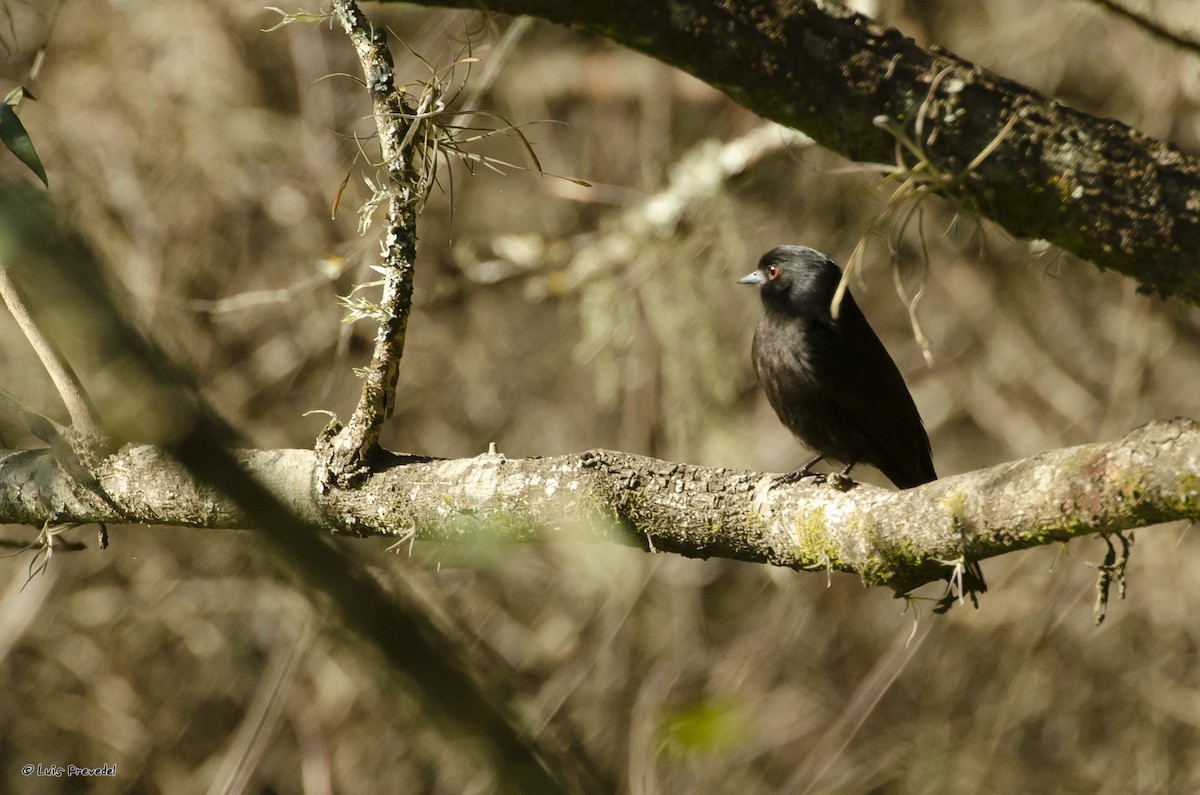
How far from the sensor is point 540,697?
648 centimetres

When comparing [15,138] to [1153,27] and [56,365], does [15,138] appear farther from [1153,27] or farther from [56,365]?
[1153,27]

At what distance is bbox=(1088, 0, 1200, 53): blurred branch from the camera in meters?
3.69

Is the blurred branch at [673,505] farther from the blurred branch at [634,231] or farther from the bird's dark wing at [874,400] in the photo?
the blurred branch at [634,231]

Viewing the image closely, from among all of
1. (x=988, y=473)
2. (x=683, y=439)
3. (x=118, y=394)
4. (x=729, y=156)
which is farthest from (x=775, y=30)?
(x=683, y=439)

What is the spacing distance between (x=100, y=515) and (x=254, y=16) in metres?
4.90

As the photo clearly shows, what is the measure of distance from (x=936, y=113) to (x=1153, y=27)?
1120 millimetres

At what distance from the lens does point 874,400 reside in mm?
4184

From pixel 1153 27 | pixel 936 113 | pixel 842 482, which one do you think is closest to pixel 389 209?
pixel 842 482

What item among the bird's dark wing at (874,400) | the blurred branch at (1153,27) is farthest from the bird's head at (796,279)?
the blurred branch at (1153,27)

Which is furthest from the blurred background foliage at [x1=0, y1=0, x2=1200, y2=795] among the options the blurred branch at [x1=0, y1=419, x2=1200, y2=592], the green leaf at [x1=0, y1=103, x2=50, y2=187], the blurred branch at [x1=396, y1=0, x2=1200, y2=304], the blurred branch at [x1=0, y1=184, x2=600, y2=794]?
the blurred branch at [x1=0, y1=184, x2=600, y2=794]

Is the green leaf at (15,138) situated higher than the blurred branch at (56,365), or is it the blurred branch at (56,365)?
the green leaf at (15,138)

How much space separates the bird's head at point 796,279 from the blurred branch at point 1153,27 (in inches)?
53.1

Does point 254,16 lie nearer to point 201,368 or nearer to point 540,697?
point 201,368

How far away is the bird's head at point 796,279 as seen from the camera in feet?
14.6
